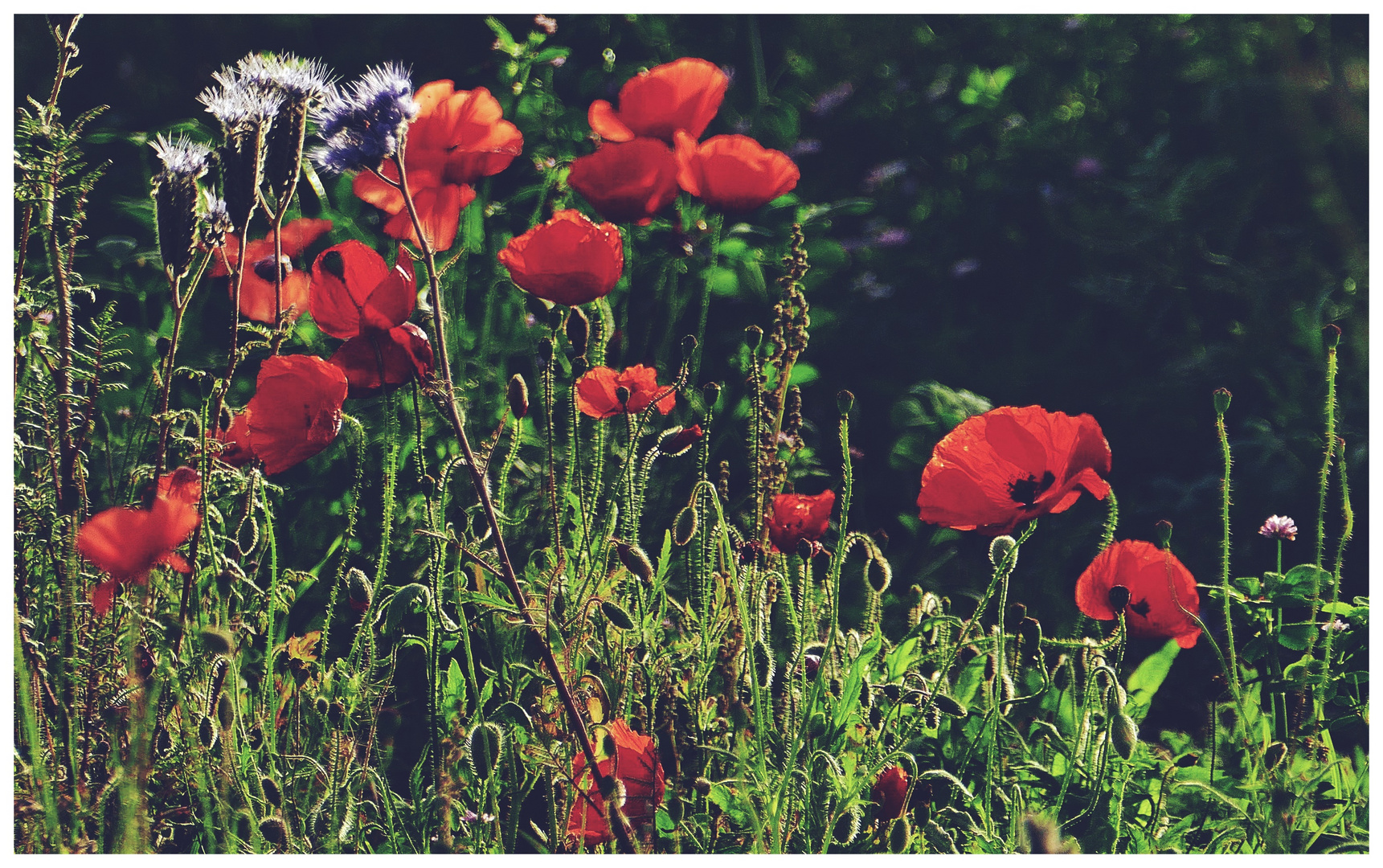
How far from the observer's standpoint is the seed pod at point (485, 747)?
1.03 metres

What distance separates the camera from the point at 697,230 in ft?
6.56

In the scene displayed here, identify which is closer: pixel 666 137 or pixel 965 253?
pixel 666 137

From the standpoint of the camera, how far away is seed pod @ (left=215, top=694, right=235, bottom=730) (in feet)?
3.36

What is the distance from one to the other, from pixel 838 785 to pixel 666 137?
0.82 metres

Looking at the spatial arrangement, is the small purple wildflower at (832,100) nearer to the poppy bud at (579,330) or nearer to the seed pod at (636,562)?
the poppy bud at (579,330)

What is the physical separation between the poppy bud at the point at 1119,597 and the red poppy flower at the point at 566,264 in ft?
2.11

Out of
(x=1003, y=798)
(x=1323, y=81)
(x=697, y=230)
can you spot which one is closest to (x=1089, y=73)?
(x=1323, y=81)

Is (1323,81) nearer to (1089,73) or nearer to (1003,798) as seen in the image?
(1089,73)

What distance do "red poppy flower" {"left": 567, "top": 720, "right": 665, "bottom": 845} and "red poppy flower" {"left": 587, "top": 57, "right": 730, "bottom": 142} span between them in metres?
0.75

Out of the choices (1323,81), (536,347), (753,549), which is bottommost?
(753,549)

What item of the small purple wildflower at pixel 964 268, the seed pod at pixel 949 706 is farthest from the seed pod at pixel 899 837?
the small purple wildflower at pixel 964 268

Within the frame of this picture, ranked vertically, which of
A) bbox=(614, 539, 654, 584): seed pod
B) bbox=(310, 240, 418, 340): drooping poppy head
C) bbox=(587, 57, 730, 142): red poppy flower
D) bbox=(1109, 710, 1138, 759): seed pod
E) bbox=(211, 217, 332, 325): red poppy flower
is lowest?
bbox=(1109, 710, 1138, 759): seed pod

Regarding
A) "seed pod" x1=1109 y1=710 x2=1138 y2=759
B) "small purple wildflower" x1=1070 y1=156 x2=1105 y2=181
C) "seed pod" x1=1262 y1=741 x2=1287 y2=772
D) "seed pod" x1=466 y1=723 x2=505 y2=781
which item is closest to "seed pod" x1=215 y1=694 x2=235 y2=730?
"seed pod" x1=466 y1=723 x2=505 y2=781

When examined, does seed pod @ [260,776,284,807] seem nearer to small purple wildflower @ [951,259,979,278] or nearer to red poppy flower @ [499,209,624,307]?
red poppy flower @ [499,209,624,307]
